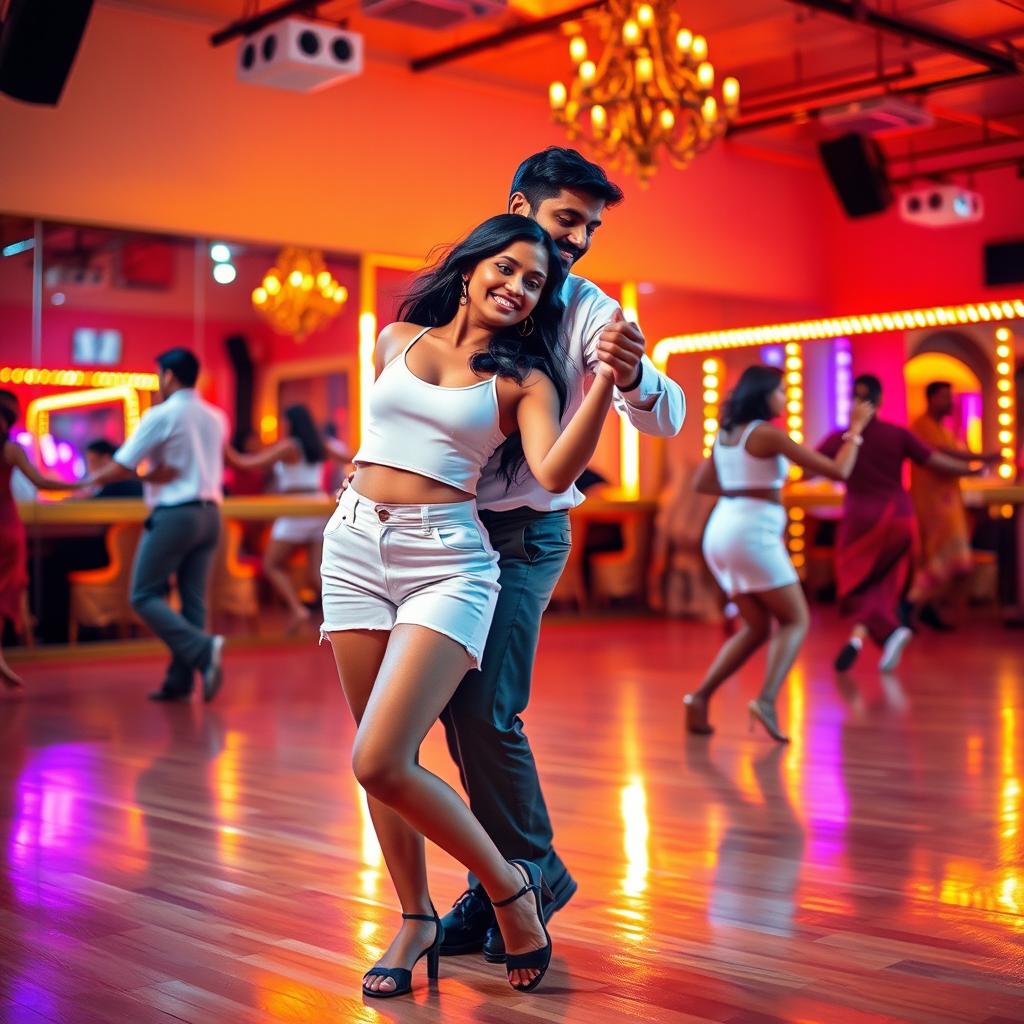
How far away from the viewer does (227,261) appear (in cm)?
949

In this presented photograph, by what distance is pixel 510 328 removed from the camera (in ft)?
8.65

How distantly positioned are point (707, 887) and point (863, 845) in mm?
624

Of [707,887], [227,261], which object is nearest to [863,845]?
[707,887]

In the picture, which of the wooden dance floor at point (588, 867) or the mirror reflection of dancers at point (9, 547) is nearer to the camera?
the wooden dance floor at point (588, 867)

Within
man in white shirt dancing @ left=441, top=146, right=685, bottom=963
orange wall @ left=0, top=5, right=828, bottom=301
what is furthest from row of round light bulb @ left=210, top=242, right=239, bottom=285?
man in white shirt dancing @ left=441, top=146, right=685, bottom=963

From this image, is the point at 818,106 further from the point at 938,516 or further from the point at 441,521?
the point at 441,521

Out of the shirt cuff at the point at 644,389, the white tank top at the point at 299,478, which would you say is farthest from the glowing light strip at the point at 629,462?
the shirt cuff at the point at 644,389

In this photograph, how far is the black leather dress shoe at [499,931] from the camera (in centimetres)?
286

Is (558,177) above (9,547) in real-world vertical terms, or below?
above

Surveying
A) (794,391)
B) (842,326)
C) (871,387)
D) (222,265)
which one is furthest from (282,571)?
(842,326)

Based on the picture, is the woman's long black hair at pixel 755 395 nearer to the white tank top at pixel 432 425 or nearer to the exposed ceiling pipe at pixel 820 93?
the white tank top at pixel 432 425

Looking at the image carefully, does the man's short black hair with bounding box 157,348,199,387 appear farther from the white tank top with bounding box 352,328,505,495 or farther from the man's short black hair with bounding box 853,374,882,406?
the white tank top with bounding box 352,328,505,495

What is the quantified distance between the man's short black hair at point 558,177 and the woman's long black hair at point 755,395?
8.98 feet

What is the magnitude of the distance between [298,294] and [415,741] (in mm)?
7644
